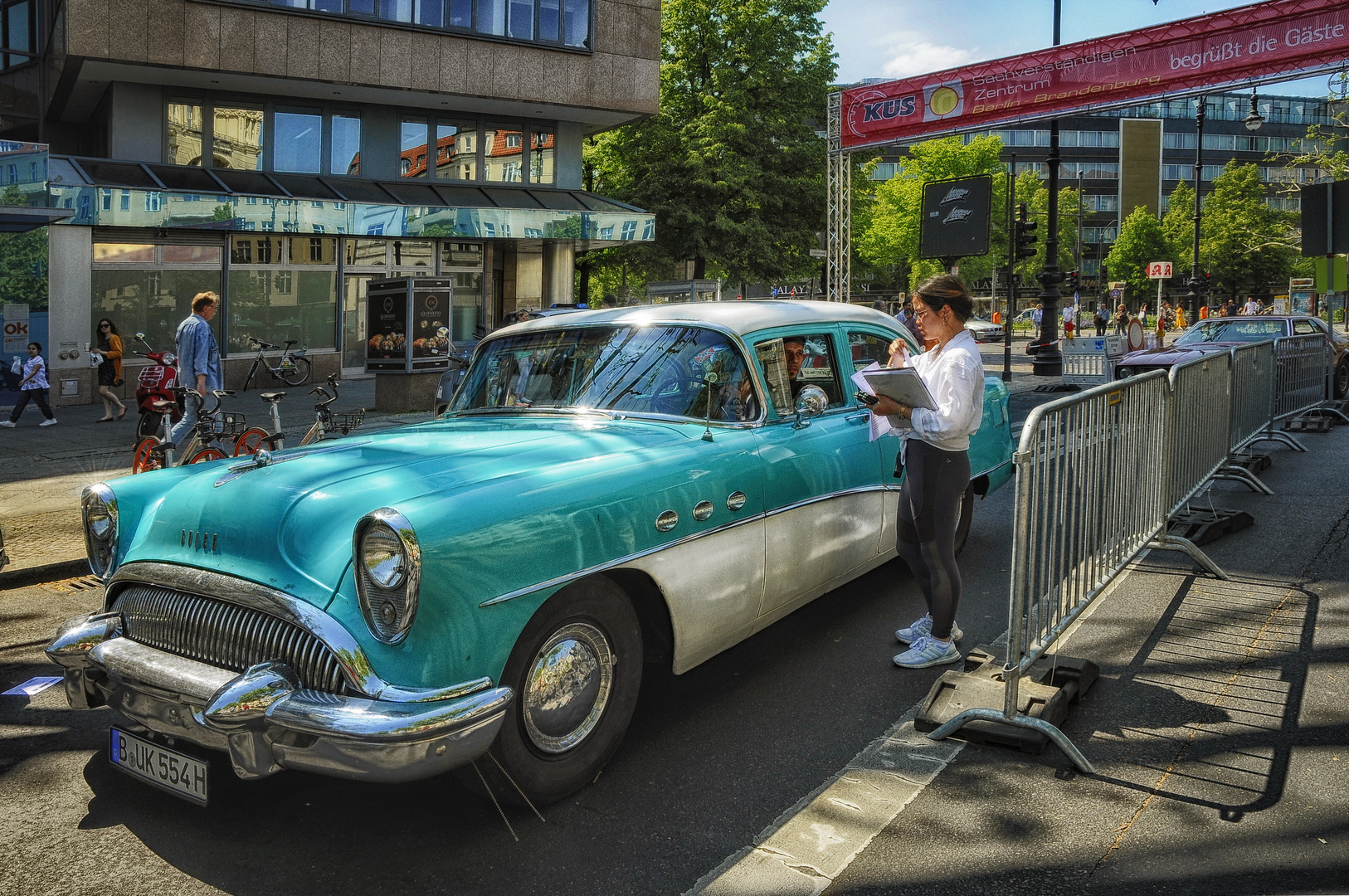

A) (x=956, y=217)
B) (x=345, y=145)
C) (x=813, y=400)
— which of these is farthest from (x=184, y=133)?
(x=813, y=400)

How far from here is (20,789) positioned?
12.1ft

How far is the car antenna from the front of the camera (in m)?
4.29

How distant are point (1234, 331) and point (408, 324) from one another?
13.0 metres

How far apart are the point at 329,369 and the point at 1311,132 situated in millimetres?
33216

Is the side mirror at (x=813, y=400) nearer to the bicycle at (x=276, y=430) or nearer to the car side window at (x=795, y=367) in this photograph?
the car side window at (x=795, y=367)

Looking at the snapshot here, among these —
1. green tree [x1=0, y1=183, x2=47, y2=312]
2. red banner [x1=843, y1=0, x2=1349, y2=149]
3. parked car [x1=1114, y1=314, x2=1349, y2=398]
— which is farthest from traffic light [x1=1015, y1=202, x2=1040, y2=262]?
green tree [x1=0, y1=183, x2=47, y2=312]

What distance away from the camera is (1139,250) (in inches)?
3004

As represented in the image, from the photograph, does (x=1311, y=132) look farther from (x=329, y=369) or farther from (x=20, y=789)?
(x=20, y=789)

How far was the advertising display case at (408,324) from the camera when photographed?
16.5 metres

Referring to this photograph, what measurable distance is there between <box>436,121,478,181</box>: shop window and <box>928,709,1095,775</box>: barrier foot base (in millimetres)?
23932

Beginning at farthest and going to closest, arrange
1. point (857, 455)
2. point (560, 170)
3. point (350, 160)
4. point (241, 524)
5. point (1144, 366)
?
point (560, 170) → point (350, 160) → point (1144, 366) → point (857, 455) → point (241, 524)

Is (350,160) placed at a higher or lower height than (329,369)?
higher

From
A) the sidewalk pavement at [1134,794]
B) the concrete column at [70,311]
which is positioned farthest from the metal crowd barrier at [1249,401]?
the concrete column at [70,311]

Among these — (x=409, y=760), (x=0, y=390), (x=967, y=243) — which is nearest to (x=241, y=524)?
(x=409, y=760)
